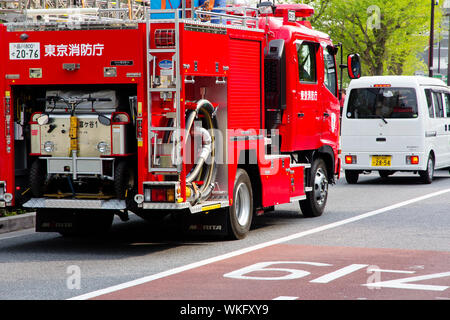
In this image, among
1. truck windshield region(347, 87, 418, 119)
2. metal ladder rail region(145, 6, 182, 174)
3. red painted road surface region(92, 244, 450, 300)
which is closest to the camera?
red painted road surface region(92, 244, 450, 300)

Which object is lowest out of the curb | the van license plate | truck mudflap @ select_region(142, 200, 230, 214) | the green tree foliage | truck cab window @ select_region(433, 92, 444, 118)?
the curb

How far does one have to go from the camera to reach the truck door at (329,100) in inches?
546

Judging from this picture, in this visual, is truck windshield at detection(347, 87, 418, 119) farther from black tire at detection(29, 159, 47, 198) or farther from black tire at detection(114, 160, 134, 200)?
black tire at detection(29, 159, 47, 198)

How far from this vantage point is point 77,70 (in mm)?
9969

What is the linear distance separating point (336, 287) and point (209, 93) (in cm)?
354

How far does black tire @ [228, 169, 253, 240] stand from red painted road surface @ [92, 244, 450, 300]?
0.73 metres

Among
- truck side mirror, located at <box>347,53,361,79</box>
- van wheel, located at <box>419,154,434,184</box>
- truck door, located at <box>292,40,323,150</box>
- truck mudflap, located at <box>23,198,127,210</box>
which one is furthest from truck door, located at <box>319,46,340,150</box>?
van wheel, located at <box>419,154,434,184</box>

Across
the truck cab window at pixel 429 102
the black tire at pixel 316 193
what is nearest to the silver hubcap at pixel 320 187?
the black tire at pixel 316 193

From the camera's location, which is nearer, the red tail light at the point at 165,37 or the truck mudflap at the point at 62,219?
the red tail light at the point at 165,37

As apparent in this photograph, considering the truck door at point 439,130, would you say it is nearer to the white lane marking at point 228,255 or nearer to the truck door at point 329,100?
the white lane marking at point 228,255

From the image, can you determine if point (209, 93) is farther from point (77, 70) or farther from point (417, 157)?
point (417, 157)

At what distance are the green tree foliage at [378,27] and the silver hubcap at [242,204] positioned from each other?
2979cm

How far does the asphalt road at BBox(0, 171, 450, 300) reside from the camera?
7.81m
